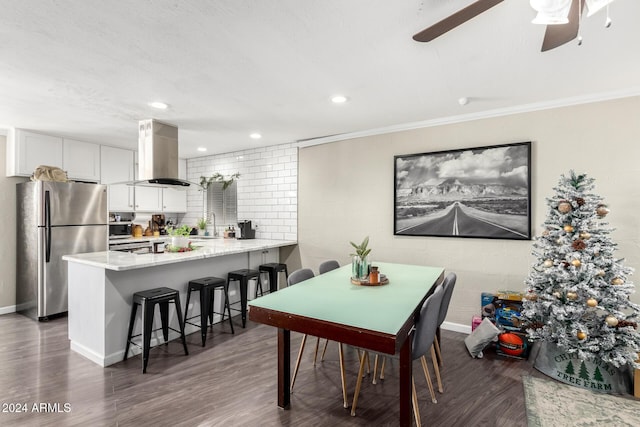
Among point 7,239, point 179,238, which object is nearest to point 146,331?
point 179,238

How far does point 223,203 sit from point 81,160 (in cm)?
215

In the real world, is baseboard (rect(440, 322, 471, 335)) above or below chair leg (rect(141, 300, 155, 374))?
below

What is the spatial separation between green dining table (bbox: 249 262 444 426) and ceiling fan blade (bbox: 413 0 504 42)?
1.40 metres

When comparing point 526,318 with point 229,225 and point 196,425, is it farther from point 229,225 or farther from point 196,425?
point 229,225

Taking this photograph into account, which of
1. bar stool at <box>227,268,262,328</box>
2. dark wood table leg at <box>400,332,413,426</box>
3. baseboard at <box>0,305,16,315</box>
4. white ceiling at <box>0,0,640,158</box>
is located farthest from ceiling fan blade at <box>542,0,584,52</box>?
baseboard at <box>0,305,16,315</box>

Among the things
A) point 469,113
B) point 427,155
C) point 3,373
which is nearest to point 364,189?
point 427,155

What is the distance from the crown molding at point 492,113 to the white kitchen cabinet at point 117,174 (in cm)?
316

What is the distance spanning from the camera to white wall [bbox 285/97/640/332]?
2.87 m

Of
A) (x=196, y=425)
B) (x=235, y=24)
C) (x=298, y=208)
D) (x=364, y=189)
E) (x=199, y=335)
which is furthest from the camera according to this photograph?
(x=298, y=208)

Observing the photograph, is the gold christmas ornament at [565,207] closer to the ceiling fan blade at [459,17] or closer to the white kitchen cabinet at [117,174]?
the ceiling fan blade at [459,17]

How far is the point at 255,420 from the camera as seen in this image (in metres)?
2.02

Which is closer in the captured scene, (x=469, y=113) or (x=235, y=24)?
(x=235, y=24)

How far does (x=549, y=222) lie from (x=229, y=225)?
4627 millimetres

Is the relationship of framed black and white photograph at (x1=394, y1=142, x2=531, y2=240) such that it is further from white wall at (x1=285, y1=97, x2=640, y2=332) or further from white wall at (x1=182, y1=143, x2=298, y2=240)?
white wall at (x1=182, y1=143, x2=298, y2=240)
